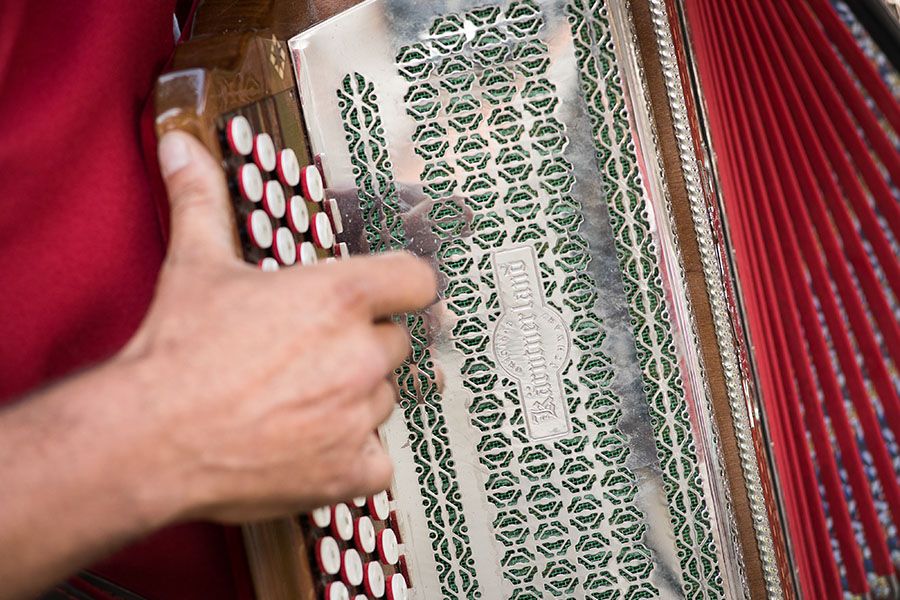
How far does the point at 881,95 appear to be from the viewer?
3.94 feet

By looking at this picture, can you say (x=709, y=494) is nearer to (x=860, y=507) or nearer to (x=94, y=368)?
(x=860, y=507)

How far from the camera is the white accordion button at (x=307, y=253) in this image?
1.05m

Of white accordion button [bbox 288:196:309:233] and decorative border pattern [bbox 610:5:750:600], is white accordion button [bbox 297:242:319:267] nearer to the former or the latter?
white accordion button [bbox 288:196:309:233]

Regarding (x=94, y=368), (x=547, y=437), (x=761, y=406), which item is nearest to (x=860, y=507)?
(x=761, y=406)

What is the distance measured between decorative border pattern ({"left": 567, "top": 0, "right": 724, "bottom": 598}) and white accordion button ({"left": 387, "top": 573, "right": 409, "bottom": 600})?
0.41 metres

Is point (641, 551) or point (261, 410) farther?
point (641, 551)

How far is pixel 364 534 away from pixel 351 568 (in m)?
0.06

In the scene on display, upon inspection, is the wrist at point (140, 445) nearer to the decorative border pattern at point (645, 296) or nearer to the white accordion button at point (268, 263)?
the white accordion button at point (268, 263)

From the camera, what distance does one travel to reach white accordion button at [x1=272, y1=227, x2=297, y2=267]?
3.23 ft

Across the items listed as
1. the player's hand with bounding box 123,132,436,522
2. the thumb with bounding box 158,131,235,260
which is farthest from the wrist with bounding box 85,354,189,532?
the thumb with bounding box 158,131,235,260

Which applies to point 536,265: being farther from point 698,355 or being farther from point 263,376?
point 263,376

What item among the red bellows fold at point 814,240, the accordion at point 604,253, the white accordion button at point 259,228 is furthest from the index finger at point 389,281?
the red bellows fold at point 814,240

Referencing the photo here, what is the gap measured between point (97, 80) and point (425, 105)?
17.1 inches

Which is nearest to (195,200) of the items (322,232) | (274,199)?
(274,199)
